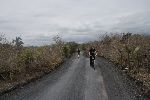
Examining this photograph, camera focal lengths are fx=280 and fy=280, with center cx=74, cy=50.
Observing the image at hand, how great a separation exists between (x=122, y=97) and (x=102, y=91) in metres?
1.84

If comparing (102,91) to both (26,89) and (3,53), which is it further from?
(3,53)

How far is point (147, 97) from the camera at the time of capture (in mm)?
13320

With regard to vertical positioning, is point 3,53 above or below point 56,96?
above

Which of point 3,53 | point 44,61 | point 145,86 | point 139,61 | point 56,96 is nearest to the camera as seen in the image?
point 56,96

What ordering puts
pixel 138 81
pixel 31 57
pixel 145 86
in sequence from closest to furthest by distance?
pixel 145 86, pixel 138 81, pixel 31 57

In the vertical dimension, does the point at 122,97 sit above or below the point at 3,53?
below

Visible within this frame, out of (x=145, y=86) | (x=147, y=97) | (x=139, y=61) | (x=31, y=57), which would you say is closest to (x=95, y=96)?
(x=147, y=97)

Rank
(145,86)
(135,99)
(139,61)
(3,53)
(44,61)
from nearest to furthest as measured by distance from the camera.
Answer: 1. (135,99)
2. (145,86)
3. (3,53)
4. (139,61)
5. (44,61)

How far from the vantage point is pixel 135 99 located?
42.3 feet

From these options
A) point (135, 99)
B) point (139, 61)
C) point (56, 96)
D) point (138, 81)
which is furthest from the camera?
point (139, 61)

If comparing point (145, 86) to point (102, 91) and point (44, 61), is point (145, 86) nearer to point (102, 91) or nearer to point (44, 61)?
point (102, 91)

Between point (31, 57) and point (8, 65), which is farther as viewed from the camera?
point (31, 57)

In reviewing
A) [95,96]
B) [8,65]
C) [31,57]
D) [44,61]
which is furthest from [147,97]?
[44,61]

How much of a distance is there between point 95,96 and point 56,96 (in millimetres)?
1990
